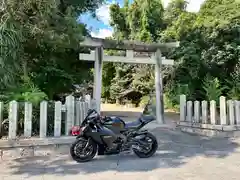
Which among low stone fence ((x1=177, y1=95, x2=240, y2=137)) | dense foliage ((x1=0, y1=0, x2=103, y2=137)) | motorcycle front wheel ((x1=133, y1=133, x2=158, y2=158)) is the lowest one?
motorcycle front wheel ((x1=133, y1=133, x2=158, y2=158))

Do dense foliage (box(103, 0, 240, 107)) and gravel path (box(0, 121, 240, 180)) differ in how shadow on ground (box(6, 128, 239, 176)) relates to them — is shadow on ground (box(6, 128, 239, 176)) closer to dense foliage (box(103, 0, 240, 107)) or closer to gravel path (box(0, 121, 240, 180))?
gravel path (box(0, 121, 240, 180))

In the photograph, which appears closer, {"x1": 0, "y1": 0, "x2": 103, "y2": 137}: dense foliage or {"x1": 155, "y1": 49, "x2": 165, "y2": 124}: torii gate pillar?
{"x1": 0, "y1": 0, "x2": 103, "y2": 137}: dense foliage

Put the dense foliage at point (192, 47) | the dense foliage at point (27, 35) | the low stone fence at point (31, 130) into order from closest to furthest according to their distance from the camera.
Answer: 1. the low stone fence at point (31, 130)
2. the dense foliage at point (27, 35)
3. the dense foliage at point (192, 47)

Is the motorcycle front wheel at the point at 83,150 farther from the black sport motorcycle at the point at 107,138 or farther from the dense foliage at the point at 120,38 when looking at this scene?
the dense foliage at the point at 120,38

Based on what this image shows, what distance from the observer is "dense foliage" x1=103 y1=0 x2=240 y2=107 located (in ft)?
37.4

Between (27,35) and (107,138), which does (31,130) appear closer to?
(107,138)

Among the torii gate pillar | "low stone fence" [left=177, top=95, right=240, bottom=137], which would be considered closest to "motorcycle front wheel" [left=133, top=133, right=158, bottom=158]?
"low stone fence" [left=177, top=95, right=240, bottom=137]

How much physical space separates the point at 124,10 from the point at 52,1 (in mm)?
12939

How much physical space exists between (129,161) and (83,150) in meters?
0.79

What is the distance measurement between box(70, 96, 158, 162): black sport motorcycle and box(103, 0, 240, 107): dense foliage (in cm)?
535

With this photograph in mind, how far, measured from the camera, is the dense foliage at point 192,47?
449 inches

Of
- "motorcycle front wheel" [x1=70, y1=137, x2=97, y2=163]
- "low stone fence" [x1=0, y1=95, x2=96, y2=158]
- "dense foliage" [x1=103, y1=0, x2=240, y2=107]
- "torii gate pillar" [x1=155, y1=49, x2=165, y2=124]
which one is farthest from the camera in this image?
"dense foliage" [x1=103, y1=0, x2=240, y2=107]

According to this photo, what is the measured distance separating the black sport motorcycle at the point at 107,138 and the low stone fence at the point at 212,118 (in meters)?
2.68

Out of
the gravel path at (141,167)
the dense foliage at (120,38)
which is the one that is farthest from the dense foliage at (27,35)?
the gravel path at (141,167)
